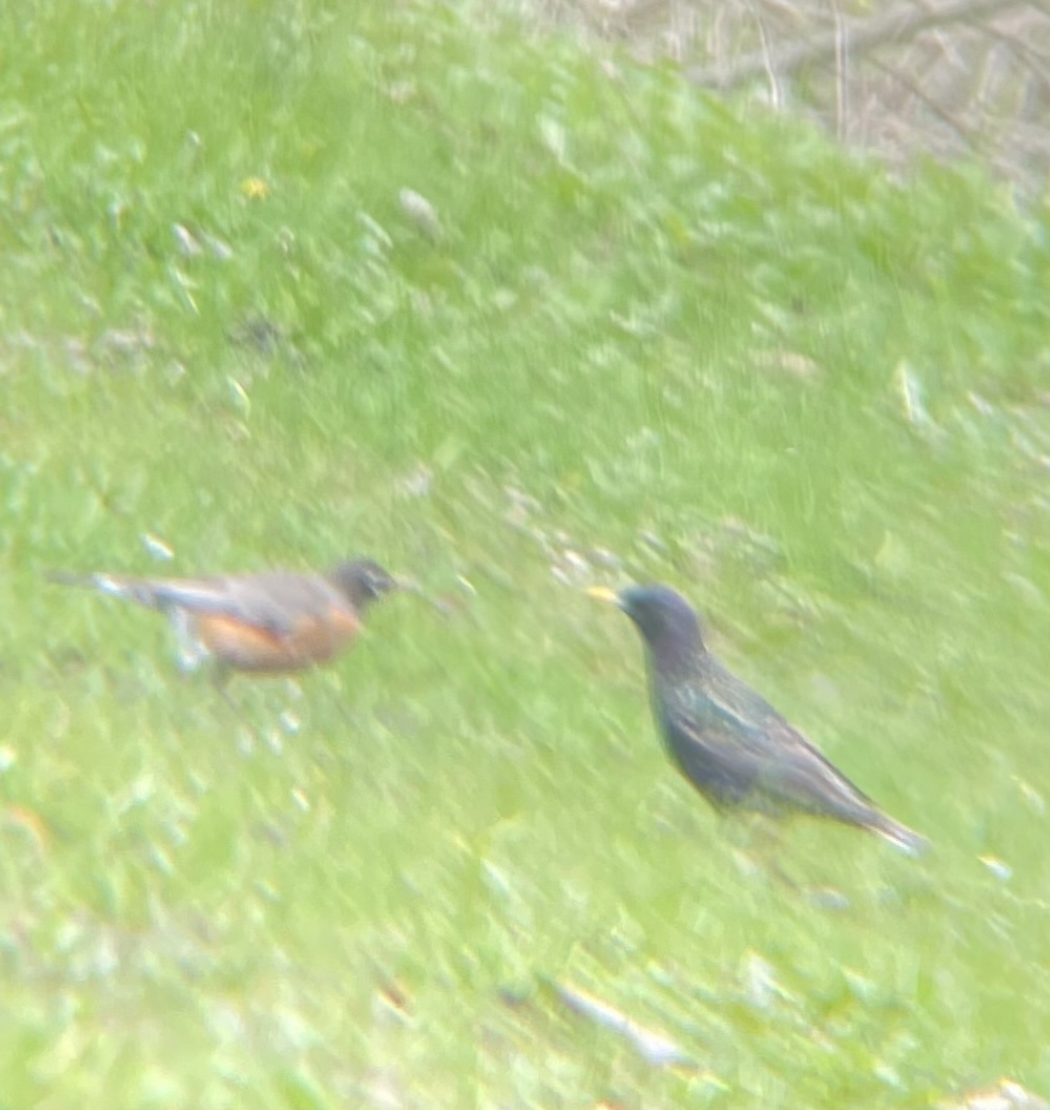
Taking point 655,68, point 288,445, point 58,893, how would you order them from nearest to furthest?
1. point 58,893
2. point 288,445
3. point 655,68

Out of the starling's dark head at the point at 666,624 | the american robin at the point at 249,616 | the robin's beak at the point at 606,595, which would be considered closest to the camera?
the american robin at the point at 249,616

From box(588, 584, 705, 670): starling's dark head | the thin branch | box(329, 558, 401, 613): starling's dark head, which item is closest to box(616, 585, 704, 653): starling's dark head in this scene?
box(588, 584, 705, 670): starling's dark head

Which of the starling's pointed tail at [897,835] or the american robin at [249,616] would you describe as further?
the starling's pointed tail at [897,835]

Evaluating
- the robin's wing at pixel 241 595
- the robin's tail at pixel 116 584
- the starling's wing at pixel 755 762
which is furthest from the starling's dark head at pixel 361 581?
the starling's wing at pixel 755 762

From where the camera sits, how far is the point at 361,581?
8.77m

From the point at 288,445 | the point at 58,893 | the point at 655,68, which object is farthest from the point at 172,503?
the point at 655,68

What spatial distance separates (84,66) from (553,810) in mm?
6375

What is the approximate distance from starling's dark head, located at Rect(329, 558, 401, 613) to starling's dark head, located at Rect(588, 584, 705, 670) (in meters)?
0.83

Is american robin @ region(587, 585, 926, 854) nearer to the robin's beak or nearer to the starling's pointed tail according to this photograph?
the starling's pointed tail

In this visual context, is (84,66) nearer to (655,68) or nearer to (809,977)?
(655,68)

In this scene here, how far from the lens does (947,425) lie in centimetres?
1272

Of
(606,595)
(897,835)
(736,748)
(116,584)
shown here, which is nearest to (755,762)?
(736,748)

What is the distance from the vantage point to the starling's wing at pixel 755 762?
823 centimetres

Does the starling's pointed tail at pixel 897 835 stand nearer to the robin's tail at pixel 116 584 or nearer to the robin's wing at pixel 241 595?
the robin's wing at pixel 241 595
